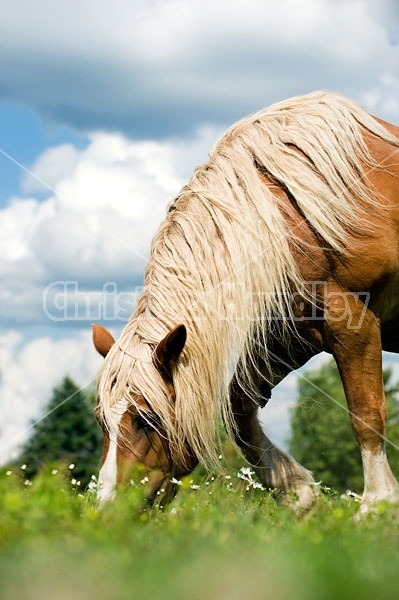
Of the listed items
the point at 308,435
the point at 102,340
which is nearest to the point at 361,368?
the point at 102,340

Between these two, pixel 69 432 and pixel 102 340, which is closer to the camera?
pixel 102 340

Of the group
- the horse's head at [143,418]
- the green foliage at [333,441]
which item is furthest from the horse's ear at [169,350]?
the green foliage at [333,441]

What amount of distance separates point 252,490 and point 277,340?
1.21 metres

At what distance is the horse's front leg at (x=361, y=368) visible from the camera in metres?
5.51

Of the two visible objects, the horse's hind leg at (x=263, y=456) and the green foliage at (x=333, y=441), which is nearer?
the horse's hind leg at (x=263, y=456)

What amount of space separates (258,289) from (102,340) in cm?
127

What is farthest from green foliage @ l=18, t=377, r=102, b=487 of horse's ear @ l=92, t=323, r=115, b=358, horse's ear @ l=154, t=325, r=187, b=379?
horse's ear @ l=154, t=325, r=187, b=379

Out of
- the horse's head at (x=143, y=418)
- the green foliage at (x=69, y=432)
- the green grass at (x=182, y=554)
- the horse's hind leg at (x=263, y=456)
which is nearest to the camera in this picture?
the green grass at (x=182, y=554)

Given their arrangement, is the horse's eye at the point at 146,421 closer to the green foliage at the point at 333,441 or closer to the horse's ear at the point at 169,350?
the horse's ear at the point at 169,350

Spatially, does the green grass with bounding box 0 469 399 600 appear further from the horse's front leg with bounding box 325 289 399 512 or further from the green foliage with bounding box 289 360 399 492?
the green foliage with bounding box 289 360 399 492

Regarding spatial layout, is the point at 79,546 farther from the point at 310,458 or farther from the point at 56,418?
the point at 56,418

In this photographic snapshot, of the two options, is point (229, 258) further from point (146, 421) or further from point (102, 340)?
point (146, 421)

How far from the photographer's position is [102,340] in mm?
5848

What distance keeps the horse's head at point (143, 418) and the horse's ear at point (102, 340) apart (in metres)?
0.49
